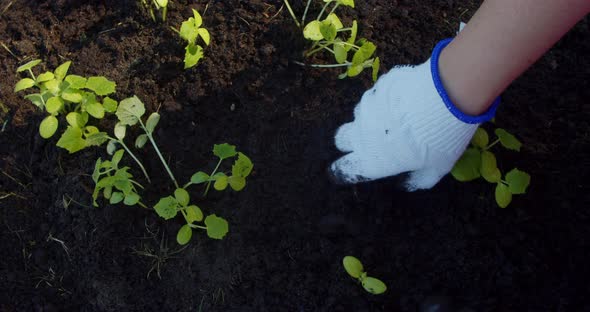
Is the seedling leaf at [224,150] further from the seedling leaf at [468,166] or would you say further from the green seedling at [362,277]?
the seedling leaf at [468,166]

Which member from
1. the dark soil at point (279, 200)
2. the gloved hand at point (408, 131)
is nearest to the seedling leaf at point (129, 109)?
the dark soil at point (279, 200)

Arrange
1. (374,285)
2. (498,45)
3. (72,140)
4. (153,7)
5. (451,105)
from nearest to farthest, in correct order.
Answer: (498,45) → (451,105) → (374,285) → (72,140) → (153,7)

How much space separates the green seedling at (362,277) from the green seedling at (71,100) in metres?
0.70

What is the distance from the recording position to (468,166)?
52.5 inches

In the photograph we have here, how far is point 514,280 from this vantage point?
132 centimetres

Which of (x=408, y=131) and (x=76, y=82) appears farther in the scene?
(x=76, y=82)

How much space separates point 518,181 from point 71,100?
1130 millimetres

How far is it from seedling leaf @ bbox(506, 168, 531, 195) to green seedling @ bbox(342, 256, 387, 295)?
39 cm

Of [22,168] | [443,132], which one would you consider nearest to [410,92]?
[443,132]

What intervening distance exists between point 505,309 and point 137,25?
133 centimetres

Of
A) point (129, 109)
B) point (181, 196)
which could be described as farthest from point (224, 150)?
point (129, 109)

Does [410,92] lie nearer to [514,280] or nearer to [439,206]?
[439,206]

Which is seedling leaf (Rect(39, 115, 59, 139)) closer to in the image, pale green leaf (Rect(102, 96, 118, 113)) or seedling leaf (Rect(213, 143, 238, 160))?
pale green leaf (Rect(102, 96, 118, 113))

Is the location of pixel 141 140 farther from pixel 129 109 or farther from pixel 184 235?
pixel 184 235
